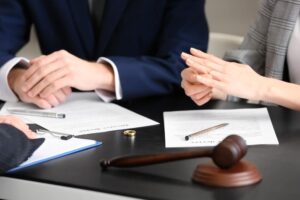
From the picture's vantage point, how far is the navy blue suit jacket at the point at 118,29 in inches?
59.1

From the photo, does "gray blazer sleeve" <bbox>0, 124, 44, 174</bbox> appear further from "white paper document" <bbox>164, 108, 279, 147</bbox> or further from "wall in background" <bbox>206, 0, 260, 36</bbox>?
"wall in background" <bbox>206, 0, 260, 36</bbox>

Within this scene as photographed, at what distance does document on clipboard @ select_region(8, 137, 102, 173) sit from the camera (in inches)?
35.9

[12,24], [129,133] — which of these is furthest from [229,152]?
[12,24]

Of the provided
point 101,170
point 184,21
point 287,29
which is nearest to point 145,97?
point 184,21

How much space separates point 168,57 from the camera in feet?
4.80

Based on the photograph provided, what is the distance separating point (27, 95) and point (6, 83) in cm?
8

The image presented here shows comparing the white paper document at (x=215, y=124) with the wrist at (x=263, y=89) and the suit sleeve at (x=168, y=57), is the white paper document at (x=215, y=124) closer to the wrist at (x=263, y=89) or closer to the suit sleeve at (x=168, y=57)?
the wrist at (x=263, y=89)

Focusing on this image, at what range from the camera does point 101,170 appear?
0.89 metres

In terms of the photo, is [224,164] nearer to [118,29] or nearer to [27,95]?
[27,95]

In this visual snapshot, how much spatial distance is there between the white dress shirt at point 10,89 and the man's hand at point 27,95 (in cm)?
1

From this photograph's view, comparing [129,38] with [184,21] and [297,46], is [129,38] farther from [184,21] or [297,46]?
[297,46]

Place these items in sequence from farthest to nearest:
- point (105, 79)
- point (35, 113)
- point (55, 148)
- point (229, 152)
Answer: point (105, 79)
point (35, 113)
point (55, 148)
point (229, 152)

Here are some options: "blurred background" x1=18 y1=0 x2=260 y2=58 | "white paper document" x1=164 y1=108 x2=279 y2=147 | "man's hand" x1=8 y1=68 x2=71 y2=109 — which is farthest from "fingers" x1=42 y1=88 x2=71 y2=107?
"blurred background" x1=18 y1=0 x2=260 y2=58

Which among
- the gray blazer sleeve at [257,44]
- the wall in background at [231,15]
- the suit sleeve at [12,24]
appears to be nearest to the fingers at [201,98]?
the gray blazer sleeve at [257,44]
